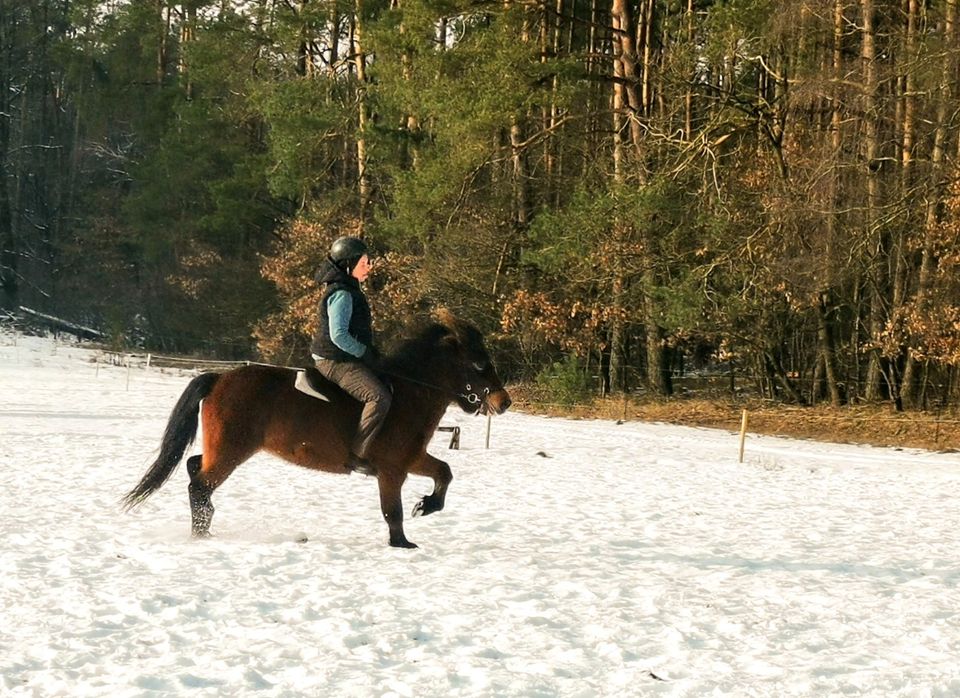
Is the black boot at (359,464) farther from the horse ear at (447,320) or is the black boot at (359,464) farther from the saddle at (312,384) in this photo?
the horse ear at (447,320)

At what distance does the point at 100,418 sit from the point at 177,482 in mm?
10219

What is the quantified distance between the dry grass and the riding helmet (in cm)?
1723

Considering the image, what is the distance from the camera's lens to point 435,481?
8969 millimetres

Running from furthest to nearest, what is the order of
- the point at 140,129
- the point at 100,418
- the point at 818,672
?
the point at 140,129 → the point at 100,418 → the point at 818,672

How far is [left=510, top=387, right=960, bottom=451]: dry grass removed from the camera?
2355cm

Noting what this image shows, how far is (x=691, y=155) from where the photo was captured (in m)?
26.0

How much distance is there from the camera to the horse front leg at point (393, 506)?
873 centimetres

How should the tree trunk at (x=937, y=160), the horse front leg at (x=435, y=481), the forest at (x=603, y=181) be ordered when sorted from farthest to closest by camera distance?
the forest at (x=603, y=181), the tree trunk at (x=937, y=160), the horse front leg at (x=435, y=481)

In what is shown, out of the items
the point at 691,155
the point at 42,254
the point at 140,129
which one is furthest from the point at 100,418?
the point at 42,254

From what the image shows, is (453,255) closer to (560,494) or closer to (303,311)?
(303,311)

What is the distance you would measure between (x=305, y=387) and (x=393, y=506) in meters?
1.17

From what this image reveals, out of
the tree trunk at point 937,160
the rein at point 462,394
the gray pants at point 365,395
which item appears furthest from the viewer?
the tree trunk at point 937,160

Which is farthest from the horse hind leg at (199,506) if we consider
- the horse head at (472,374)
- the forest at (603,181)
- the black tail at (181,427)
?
the forest at (603,181)

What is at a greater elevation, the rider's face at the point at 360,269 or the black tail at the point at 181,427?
the rider's face at the point at 360,269
